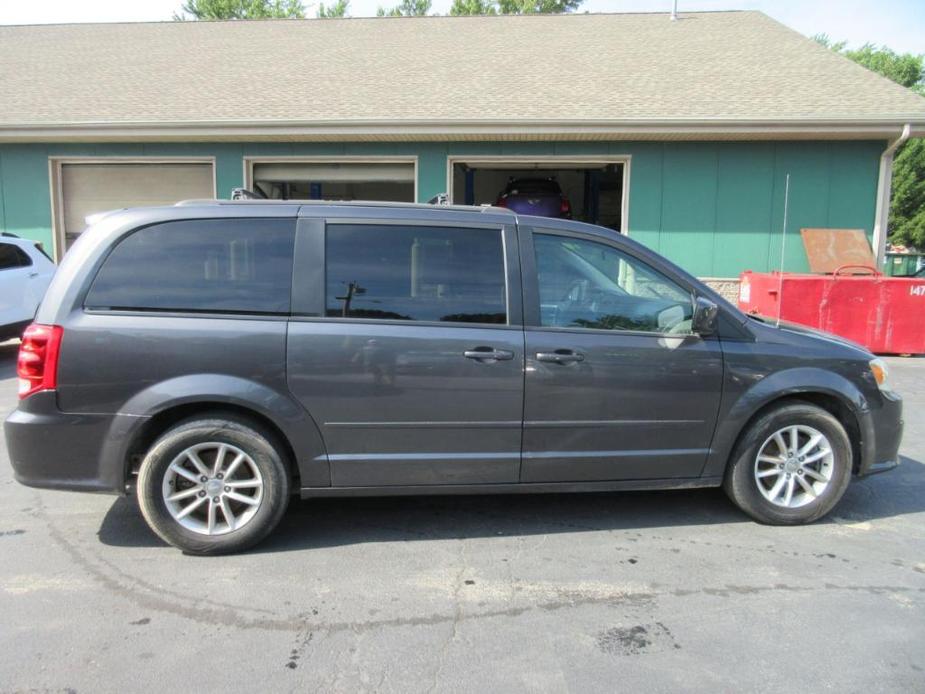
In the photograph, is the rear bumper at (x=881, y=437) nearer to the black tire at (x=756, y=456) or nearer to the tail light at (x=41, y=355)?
the black tire at (x=756, y=456)

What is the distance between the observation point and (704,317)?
3.65m

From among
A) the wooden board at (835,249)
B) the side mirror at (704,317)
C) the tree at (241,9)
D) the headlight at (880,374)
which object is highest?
the tree at (241,9)

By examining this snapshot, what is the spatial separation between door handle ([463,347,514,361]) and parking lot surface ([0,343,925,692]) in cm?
106

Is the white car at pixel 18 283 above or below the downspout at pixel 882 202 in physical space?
below

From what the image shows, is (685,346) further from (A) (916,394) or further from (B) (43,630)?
(A) (916,394)

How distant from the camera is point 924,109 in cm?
957

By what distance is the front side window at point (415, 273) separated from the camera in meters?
3.52

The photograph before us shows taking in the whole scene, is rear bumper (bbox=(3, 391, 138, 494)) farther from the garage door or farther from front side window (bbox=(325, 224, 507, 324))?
the garage door

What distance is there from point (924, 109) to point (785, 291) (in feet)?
11.6

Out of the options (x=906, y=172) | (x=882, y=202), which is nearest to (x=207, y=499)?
(x=882, y=202)

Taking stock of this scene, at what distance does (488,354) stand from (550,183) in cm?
1057

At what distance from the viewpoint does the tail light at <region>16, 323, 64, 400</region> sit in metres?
3.28

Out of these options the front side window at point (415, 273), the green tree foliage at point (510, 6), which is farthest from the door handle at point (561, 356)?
the green tree foliage at point (510, 6)

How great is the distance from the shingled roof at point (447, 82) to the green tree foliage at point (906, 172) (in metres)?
25.4
